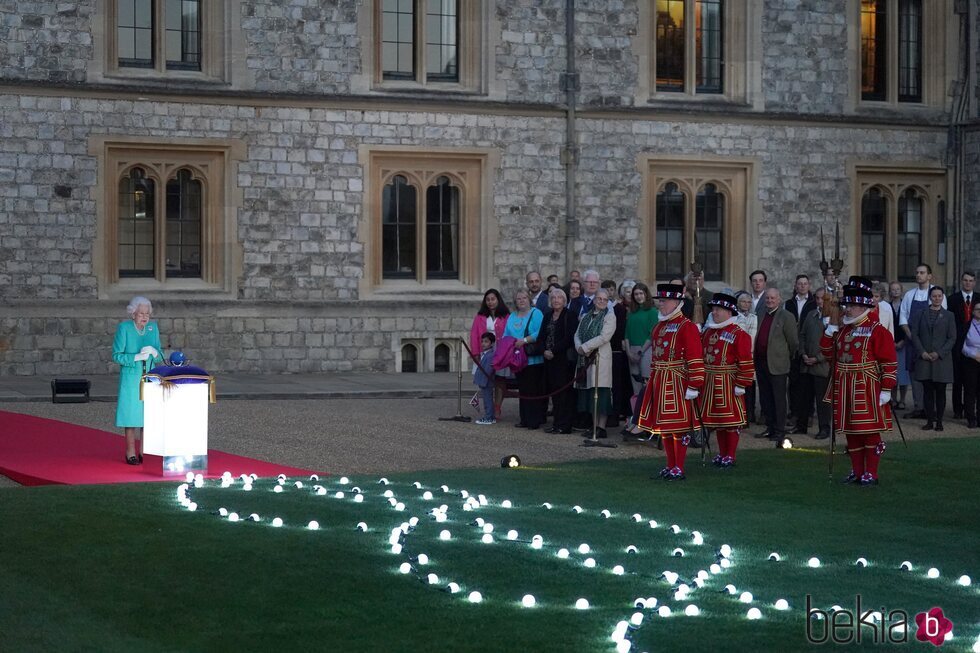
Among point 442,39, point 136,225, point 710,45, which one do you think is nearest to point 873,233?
point 710,45

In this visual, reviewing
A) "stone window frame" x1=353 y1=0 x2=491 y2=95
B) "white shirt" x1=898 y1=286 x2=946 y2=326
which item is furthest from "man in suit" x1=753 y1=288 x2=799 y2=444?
"stone window frame" x1=353 y1=0 x2=491 y2=95

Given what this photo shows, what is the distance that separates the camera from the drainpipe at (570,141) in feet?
83.7

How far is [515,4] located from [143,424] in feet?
45.2

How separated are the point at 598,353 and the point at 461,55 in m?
10.5

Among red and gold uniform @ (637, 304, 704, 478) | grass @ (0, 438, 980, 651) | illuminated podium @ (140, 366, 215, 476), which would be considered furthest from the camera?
red and gold uniform @ (637, 304, 704, 478)

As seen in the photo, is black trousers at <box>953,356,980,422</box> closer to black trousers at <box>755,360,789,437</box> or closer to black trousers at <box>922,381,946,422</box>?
black trousers at <box>922,381,946,422</box>

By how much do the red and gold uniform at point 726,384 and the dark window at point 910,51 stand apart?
15540mm

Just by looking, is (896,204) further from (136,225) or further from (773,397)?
(136,225)

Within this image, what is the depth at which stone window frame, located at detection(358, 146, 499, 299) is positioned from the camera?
2483 centimetres

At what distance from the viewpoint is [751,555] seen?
9375mm

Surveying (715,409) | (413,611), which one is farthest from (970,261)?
(413,611)

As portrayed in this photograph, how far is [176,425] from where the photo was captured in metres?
12.9

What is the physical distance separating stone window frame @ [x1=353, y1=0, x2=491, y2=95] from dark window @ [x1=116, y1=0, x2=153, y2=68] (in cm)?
339

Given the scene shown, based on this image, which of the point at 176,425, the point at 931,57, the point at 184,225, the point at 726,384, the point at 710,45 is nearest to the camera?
the point at 176,425
